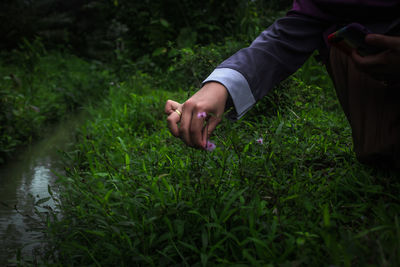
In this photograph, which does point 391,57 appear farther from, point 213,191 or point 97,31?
point 97,31

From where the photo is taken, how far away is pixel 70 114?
182 inches

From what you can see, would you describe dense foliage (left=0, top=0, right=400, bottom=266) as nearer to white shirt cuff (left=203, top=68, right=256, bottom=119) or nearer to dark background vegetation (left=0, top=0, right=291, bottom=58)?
white shirt cuff (left=203, top=68, right=256, bottom=119)

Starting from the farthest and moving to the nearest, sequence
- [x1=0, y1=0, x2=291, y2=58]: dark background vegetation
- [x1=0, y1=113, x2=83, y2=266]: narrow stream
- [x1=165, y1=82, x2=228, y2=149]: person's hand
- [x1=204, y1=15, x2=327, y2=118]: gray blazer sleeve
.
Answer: [x1=0, y1=0, x2=291, y2=58]: dark background vegetation < [x1=0, y1=113, x2=83, y2=266]: narrow stream < [x1=204, y1=15, x2=327, y2=118]: gray blazer sleeve < [x1=165, y1=82, x2=228, y2=149]: person's hand

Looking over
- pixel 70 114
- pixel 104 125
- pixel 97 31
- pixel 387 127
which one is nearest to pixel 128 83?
pixel 70 114

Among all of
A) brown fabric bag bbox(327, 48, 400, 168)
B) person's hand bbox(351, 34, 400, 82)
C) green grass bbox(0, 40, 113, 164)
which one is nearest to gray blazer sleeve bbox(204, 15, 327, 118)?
brown fabric bag bbox(327, 48, 400, 168)

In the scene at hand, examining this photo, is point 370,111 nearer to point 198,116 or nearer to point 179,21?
point 198,116

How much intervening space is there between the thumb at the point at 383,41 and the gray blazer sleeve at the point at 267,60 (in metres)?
0.37

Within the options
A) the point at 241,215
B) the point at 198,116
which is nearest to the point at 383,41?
the point at 198,116

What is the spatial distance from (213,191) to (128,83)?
11.1ft

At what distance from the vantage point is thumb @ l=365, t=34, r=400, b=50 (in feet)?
3.67

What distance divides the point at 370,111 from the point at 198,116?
645 mm

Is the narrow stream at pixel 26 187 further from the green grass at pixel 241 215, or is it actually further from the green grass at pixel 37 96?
the green grass at pixel 241 215

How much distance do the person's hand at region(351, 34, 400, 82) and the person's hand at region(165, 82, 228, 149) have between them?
0.46 meters

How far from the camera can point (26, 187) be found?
2.52 metres
